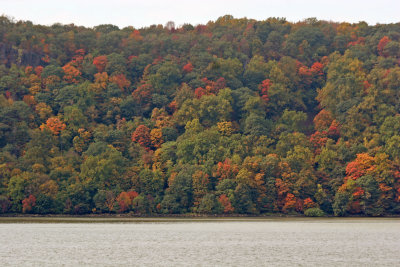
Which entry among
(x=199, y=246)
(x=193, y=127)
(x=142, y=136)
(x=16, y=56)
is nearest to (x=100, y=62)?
(x=16, y=56)

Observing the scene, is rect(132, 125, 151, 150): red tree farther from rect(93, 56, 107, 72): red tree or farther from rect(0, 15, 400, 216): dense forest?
rect(93, 56, 107, 72): red tree

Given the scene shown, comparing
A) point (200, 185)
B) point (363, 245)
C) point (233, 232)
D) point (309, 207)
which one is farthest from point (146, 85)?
point (363, 245)

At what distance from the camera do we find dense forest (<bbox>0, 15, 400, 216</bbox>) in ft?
427

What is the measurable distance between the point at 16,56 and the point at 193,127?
57.4 meters

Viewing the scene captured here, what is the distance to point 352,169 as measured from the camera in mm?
133875

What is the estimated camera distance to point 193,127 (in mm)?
158500

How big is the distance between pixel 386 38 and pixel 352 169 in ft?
234

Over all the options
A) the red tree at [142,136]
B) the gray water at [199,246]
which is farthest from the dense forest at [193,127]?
the gray water at [199,246]

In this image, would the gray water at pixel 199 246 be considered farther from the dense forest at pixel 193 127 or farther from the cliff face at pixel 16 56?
the cliff face at pixel 16 56

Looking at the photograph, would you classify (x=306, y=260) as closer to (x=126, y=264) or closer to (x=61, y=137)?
(x=126, y=264)

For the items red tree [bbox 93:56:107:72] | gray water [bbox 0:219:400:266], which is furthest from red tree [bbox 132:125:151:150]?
gray water [bbox 0:219:400:266]

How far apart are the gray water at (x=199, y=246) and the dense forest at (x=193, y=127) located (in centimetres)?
3456

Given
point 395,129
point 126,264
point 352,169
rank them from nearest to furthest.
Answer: point 126,264 < point 352,169 < point 395,129

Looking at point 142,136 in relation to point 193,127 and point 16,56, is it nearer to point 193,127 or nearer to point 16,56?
point 193,127
